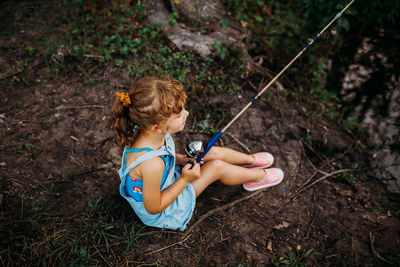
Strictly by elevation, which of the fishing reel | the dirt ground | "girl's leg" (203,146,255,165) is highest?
the fishing reel

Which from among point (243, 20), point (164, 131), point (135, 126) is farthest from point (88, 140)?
point (243, 20)

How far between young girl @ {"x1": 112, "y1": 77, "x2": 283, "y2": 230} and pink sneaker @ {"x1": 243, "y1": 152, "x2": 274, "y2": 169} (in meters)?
0.43

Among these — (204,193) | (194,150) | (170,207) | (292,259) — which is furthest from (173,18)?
(292,259)

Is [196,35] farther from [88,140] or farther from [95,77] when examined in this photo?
[88,140]

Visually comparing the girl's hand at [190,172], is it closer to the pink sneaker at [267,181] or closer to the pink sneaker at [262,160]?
the pink sneaker at [267,181]

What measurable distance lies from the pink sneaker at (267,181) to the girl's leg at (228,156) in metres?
0.21

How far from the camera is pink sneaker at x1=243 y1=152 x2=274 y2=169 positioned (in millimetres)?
2480

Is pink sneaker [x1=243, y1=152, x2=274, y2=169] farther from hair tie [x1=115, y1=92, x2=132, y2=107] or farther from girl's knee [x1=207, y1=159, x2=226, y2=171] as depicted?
hair tie [x1=115, y1=92, x2=132, y2=107]

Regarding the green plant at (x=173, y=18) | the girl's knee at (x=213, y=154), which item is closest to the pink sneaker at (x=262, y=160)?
the girl's knee at (x=213, y=154)

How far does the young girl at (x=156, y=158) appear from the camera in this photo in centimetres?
149

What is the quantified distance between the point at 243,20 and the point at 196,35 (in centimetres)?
96

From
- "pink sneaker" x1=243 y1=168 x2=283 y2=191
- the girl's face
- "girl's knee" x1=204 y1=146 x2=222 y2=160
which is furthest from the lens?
"pink sneaker" x1=243 y1=168 x2=283 y2=191

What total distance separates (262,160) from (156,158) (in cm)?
131

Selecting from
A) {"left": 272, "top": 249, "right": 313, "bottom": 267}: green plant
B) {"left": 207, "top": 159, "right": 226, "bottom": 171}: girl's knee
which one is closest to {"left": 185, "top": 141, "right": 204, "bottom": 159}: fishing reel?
{"left": 207, "top": 159, "right": 226, "bottom": 171}: girl's knee
